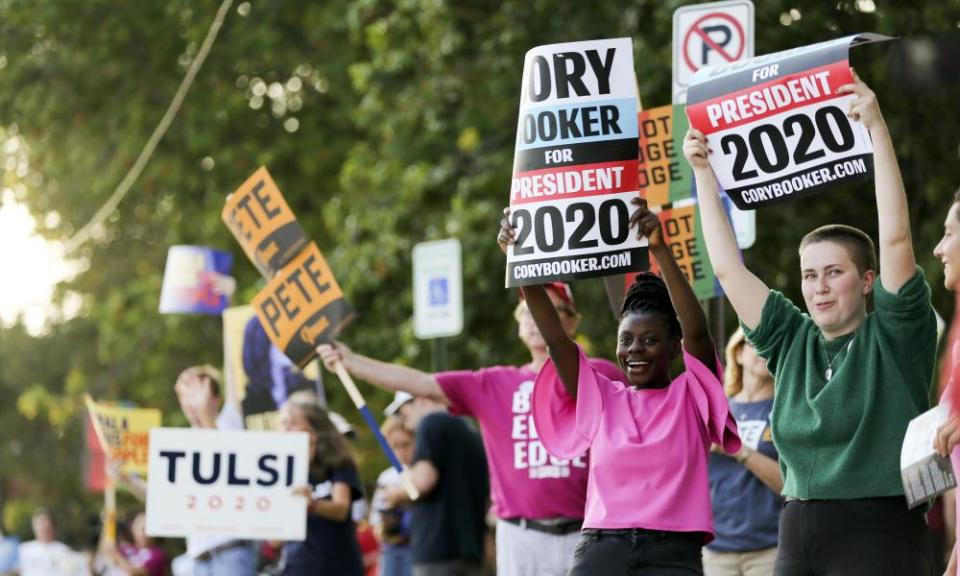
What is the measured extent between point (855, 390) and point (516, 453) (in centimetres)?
301

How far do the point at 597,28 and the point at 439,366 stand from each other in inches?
179

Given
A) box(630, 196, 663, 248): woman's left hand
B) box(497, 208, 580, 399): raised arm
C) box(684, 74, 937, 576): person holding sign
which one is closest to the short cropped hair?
box(684, 74, 937, 576): person holding sign

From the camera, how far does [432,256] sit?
12.3m

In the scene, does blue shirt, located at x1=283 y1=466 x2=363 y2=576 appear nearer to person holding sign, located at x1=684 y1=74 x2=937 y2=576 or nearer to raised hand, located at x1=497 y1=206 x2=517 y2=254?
raised hand, located at x1=497 y1=206 x2=517 y2=254

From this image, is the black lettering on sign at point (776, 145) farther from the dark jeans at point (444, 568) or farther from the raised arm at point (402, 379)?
the dark jeans at point (444, 568)

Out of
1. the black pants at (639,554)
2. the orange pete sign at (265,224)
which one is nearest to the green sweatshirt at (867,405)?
the black pants at (639,554)

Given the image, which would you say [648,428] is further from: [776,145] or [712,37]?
[712,37]

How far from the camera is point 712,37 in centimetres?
852

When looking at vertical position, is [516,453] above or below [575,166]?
below

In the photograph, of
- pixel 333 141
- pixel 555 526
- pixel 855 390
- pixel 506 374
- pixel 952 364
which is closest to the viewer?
pixel 952 364

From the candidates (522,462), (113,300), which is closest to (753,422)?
(522,462)

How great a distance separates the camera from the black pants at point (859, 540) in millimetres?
5137

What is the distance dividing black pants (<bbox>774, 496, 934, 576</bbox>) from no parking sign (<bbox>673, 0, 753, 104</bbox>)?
3603mm

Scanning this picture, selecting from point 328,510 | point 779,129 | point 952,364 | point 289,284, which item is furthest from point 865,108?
point 328,510
